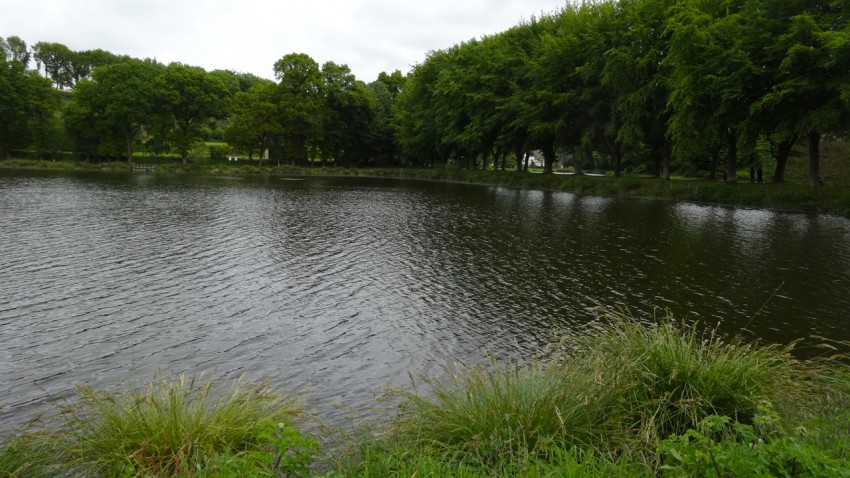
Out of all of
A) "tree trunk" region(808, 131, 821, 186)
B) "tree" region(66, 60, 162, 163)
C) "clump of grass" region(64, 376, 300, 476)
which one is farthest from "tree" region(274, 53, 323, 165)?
"clump of grass" region(64, 376, 300, 476)

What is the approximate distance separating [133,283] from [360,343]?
8.33 m

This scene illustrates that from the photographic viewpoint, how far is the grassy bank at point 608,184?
36.1 m

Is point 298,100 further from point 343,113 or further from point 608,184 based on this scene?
point 608,184

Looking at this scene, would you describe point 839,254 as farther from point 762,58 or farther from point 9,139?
point 9,139

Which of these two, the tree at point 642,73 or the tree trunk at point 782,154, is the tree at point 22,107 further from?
the tree trunk at point 782,154

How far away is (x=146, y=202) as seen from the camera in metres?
35.1

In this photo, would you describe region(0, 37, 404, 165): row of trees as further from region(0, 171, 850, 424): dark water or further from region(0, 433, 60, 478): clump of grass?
region(0, 433, 60, 478): clump of grass

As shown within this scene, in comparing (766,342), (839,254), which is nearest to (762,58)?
(839,254)

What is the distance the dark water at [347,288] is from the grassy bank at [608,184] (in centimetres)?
401

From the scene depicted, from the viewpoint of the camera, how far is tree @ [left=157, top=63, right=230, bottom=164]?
3265 inches

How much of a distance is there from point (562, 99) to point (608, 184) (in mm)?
9961

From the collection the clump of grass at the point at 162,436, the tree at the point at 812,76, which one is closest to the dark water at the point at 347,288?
the clump of grass at the point at 162,436

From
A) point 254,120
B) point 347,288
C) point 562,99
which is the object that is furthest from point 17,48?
point 347,288

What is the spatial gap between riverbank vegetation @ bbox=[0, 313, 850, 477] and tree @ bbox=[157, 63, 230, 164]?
8661 cm
